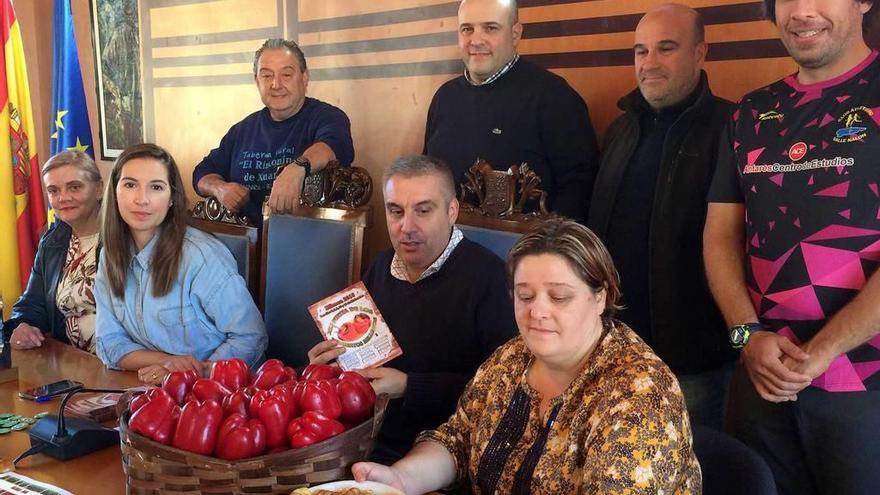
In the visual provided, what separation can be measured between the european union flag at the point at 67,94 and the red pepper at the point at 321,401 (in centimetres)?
432

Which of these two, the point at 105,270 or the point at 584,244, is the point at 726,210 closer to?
the point at 584,244

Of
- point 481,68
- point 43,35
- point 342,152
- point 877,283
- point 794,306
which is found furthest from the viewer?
point 43,35

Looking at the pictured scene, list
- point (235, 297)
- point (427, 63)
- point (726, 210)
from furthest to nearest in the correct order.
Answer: point (427, 63) → point (235, 297) → point (726, 210)

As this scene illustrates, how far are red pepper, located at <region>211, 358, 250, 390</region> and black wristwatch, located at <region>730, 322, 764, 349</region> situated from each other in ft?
3.49

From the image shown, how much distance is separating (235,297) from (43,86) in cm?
408

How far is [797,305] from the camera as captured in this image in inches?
63.9

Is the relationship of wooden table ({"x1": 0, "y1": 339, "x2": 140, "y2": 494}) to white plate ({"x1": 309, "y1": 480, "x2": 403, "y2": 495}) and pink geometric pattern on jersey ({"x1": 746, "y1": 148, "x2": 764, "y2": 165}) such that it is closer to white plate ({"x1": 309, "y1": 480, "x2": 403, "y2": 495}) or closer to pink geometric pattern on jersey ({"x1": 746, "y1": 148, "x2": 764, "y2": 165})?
white plate ({"x1": 309, "y1": 480, "x2": 403, "y2": 495})

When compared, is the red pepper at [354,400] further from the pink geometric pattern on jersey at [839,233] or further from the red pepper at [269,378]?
the pink geometric pattern on jersey at [839,233]

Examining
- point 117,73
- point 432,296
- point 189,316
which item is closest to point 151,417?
point 432,296

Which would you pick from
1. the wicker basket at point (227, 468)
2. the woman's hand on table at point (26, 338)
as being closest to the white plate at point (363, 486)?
the wicker basket at point (227, 468)

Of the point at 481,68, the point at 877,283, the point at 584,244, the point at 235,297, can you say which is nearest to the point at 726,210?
the point at 877,283

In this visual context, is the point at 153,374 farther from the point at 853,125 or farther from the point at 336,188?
the point at 853,125

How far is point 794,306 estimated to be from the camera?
1629 mm

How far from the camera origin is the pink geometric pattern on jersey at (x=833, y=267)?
5.08 feet
